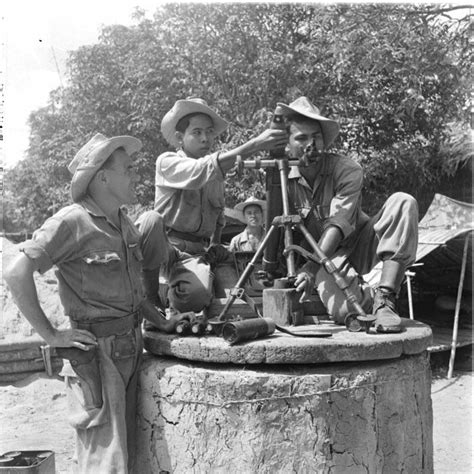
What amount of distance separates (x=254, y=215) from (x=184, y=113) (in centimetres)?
420

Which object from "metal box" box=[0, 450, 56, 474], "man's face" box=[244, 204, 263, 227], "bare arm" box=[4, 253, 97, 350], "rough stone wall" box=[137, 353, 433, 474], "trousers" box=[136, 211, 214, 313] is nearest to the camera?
"bare arm" box=[4, 253, 97, 350]

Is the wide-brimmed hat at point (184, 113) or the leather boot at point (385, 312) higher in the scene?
the wide-brimmed hat at point (184, 113)

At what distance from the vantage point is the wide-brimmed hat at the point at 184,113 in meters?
3.62

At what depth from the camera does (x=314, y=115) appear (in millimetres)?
3377

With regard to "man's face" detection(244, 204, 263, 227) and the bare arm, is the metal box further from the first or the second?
"man's face" detection(244, 204, 263, 227)

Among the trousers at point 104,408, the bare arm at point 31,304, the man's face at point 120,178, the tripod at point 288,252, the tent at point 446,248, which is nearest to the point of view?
the bare arm at point 31,304

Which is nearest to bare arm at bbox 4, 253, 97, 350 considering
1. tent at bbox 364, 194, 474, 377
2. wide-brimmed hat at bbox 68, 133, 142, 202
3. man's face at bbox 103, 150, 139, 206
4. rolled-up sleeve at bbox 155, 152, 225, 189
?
wide-brimmed hat at bbox 68, 133, 142, 202

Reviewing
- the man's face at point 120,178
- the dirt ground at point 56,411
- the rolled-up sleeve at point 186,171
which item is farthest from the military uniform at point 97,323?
the dirt ground at point 56,411

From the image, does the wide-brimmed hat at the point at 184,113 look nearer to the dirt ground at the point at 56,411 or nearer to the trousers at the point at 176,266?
the trousers at the point at 176,266

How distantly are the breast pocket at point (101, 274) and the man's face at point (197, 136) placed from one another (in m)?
1.07

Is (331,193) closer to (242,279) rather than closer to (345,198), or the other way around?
(345,198)

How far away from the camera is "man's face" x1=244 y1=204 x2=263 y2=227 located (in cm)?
776

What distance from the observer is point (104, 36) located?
11352mm

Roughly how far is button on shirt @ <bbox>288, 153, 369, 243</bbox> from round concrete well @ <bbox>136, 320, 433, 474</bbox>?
76 centimetres
